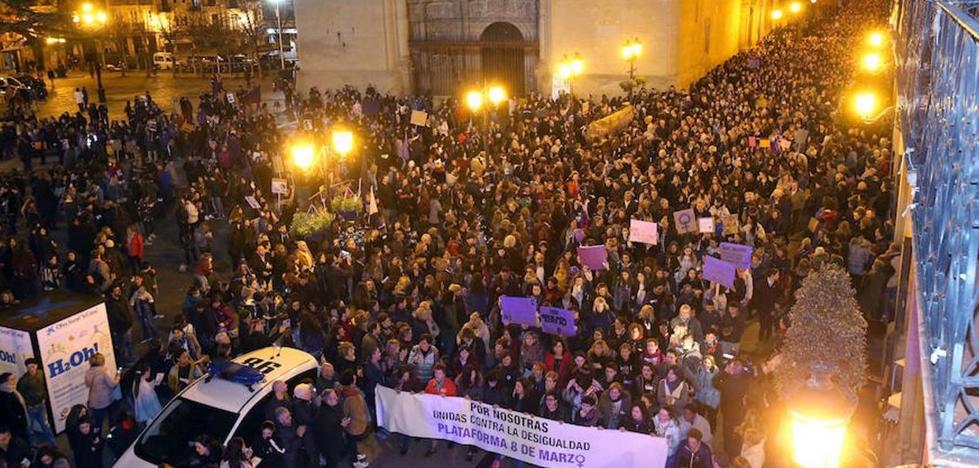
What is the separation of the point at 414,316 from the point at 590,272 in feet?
10.5

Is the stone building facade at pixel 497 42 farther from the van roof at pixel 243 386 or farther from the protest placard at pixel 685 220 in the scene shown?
the van roof at pixel 243 386

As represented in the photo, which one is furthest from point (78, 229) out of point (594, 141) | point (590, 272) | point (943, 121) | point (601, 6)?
point (601, 6)

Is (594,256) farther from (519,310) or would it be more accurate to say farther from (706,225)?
(706,225)

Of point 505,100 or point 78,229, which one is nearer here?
point 78,229

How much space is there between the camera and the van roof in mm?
10047

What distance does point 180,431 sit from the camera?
9.86 meters

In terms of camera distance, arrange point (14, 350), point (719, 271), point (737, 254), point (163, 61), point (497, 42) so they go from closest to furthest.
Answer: point (14, 350) < point (719, 271) < point (737, 254) < point (497, 42) < point (163, 61)

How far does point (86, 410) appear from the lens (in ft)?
33.3

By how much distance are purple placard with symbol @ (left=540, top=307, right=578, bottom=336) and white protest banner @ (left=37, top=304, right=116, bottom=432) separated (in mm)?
6447

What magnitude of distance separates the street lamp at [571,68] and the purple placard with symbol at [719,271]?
18.5 m

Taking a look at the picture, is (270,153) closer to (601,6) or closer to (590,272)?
(590,272)

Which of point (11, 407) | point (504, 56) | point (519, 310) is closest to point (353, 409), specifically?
point (519, 310)

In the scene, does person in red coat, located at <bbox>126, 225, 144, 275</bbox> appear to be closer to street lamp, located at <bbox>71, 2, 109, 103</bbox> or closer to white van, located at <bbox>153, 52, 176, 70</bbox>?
street lamp, located at <bbox>71, 2, 109, 103</bbox>

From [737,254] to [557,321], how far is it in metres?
3.19
